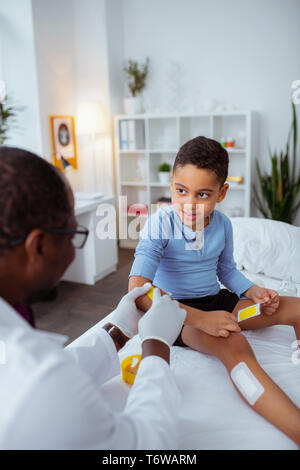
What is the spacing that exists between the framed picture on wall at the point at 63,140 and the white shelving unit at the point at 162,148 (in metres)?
0.42

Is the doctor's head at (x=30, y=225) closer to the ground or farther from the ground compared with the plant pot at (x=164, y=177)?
farther from the ground

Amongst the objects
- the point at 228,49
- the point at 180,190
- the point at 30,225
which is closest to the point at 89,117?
the point at 228,49

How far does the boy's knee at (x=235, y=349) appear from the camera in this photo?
106 centimetres

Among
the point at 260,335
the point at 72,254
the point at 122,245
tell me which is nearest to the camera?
the point at 72,254

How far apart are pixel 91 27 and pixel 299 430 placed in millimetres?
3713

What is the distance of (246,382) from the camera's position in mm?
1007

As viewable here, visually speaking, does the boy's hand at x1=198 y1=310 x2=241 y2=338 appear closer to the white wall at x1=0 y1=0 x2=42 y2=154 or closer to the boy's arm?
the boy's arm

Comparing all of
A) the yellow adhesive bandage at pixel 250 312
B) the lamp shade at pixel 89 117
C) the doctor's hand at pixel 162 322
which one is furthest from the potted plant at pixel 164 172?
the doctor's hand at pixel 162 322

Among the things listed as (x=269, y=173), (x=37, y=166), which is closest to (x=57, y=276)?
(x=37, y=166)

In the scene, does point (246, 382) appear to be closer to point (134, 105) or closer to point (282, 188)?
point (282, 188)

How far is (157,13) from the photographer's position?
11.8ft

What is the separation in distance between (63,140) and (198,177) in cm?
256

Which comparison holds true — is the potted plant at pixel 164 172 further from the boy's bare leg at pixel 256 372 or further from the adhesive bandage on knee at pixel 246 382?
the adhesive bandage on knee at pixel 246 382
